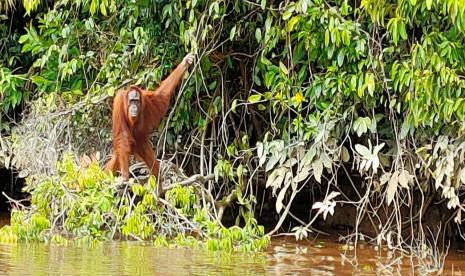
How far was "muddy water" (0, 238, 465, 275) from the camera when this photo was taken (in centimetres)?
614

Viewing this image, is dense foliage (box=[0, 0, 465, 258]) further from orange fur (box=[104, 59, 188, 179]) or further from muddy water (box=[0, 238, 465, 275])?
muddy water (box=[0, 238, 465, 275])

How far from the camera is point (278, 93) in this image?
811 cm

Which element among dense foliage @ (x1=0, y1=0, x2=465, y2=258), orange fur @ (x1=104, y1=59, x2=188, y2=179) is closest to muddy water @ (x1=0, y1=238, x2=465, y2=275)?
dense foliage @ (x1=0, y1=0, x2=465, y2=258)

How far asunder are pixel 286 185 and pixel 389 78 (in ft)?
3.87

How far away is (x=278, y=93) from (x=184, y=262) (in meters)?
2.04

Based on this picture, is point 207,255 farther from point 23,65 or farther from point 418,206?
point 23,65

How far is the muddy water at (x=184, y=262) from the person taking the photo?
614cm

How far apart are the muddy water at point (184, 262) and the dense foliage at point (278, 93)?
1.22 ft

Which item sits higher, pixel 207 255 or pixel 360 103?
pixel 360 103

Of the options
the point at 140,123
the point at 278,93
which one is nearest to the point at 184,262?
the point at 278,93

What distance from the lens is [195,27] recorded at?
8.31 metres

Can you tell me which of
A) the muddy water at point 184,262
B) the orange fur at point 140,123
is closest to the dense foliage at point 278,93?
the orange fur at point 140,123

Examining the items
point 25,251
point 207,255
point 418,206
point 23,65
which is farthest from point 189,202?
point 23,65

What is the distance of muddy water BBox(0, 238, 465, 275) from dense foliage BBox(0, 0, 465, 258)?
371 millimetres
